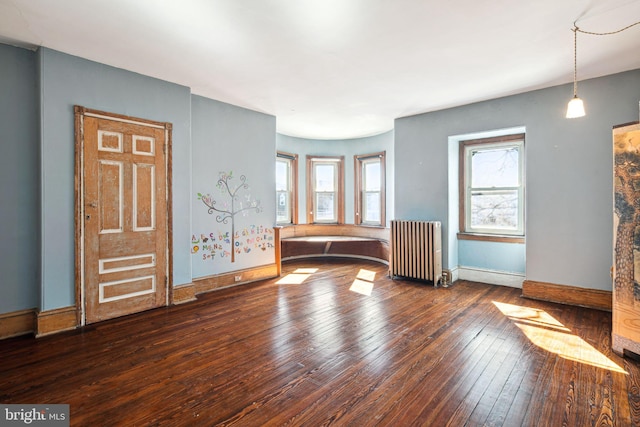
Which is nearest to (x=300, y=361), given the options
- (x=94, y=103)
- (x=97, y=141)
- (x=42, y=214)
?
(x=42, y=214)

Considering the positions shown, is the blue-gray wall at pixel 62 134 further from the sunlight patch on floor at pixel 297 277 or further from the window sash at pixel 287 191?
the window sash at pixel 287 191

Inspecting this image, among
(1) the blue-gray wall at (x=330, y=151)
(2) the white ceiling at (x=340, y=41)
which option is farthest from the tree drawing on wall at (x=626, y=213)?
(1) the blue-gray wall at (x=330, y=151)

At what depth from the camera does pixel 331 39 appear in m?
2.84

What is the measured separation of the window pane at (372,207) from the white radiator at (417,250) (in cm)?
166

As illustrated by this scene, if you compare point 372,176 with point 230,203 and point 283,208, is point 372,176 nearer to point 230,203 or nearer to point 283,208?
point 283,208

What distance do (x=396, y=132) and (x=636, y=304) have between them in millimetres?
3939

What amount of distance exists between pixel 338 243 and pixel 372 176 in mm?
1722

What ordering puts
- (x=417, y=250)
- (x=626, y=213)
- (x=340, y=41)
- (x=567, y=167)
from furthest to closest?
(x=417, y=250) < (x=567, y=167) < (x=340, y=41) < (x=626, y=213)

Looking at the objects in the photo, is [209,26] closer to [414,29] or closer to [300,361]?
[414,29]

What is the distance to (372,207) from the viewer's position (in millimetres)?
7051

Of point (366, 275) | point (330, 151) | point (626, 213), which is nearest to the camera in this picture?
point (626, 213)

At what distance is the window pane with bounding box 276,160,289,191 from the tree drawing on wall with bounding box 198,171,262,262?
1.96 metres

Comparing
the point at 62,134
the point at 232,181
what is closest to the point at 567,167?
the point at 232,181

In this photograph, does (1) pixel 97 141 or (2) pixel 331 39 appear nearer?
(2) pixel 331 39
